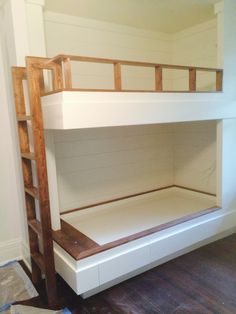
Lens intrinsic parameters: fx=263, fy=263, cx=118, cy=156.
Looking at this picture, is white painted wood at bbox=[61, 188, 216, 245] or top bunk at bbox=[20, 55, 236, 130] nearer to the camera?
top bunk at bbox=[20, 55, 236, 130]

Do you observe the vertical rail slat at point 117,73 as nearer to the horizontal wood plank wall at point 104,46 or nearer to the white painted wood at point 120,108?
the white painted wood at point 120,108

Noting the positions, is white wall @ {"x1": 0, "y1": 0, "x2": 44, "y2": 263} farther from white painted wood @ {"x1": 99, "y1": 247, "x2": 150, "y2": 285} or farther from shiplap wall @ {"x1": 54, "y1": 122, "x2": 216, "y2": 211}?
white painted wood @ {"x1": 99, "y1": 247, "x2": 150, "y2": 285}

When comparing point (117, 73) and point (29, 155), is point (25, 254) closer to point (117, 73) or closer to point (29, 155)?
point (29, 155)

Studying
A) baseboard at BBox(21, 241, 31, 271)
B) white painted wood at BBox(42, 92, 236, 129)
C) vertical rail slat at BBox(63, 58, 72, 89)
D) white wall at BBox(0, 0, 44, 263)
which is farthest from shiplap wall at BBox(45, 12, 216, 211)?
vertical rail slat at BBox(63, 58, 72, 89)

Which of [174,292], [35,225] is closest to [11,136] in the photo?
[35,225]

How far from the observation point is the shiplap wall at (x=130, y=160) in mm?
2963

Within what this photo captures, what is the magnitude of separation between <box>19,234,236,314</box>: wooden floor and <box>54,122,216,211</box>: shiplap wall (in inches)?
40.8

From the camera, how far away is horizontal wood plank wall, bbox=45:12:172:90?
108 inches

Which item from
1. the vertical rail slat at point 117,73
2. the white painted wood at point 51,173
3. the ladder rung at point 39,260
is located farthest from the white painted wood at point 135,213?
the vertical rail slat at point 117,73

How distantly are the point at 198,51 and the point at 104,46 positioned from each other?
1.23m

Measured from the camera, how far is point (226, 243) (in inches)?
119

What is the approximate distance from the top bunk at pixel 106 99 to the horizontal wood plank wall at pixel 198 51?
48 cm

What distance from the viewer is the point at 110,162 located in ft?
10.6

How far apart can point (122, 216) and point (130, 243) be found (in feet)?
2.37
